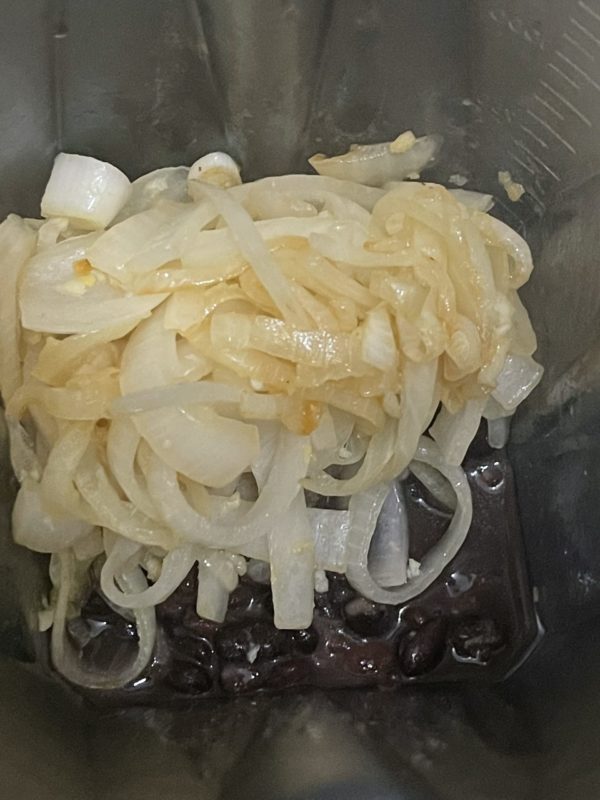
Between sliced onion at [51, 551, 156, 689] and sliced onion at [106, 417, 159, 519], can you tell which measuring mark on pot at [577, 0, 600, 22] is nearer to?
sliced onion at [106, 417, 159, 519]

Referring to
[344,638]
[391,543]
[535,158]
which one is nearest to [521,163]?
[535,158]

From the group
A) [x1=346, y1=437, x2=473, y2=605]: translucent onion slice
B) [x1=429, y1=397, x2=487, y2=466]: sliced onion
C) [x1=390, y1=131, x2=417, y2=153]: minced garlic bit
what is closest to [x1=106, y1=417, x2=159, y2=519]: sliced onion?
[x1=346, y1=437, x2=473, y2=605]: translucent onion slice

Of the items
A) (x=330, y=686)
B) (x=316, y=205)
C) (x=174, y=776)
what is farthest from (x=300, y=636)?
(x=316, y=205)

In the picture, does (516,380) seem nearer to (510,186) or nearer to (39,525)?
(510,186)

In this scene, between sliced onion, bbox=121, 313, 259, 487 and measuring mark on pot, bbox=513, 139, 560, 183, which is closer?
sliced onion, bbox=121, 313, 259, 487

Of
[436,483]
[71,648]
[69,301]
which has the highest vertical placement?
[69,301]

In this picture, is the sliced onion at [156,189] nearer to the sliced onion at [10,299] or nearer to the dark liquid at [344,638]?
the sliced onion at [10,299]
